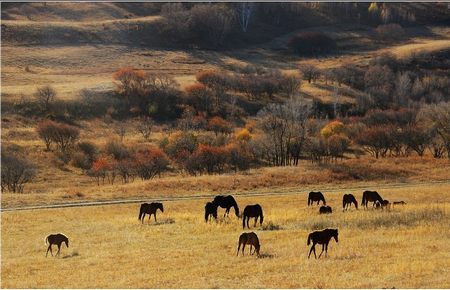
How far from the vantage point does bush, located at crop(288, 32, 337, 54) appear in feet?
561

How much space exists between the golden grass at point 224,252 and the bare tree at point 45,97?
68581mm

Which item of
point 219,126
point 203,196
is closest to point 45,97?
point 219,126

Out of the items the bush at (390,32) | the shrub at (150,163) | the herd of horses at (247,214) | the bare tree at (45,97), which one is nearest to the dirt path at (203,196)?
the herd of horses at (247,214)

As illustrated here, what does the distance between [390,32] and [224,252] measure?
171537 millimetres

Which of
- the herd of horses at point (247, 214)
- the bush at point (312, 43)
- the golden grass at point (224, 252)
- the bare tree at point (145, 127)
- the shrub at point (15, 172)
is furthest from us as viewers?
the bush at point (312, 43)

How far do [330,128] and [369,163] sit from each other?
100 feet

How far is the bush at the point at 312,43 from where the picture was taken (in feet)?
561

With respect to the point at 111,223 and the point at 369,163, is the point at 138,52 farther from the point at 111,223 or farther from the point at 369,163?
the point at 111,223

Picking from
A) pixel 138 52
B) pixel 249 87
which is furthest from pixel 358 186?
pixel 138 52

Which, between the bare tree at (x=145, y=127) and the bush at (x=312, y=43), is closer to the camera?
the bare tree at (x=145, y=127)

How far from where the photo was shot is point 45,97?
340 feet

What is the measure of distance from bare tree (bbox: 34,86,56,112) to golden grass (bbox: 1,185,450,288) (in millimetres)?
68581

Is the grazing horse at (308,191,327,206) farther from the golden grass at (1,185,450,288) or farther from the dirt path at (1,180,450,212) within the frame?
the dirt path at (1,180,450,212)

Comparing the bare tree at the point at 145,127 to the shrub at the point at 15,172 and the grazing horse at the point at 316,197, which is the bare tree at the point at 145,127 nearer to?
the shrub at the point at 15,172
